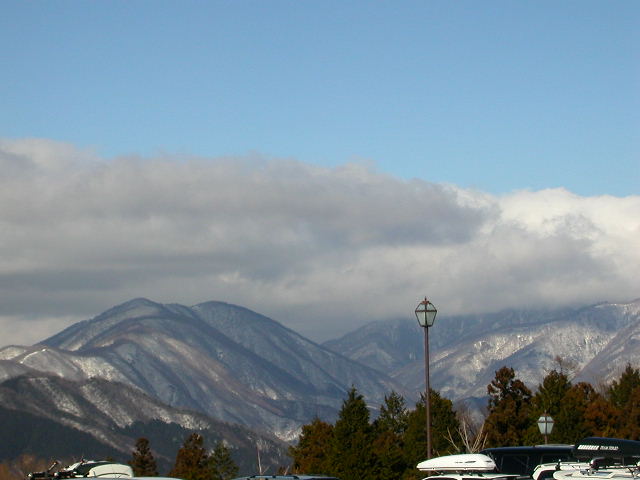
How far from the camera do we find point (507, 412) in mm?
75000

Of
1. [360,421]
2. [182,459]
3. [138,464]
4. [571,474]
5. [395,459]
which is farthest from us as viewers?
[138,464]

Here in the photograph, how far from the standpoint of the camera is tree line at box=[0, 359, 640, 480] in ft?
175

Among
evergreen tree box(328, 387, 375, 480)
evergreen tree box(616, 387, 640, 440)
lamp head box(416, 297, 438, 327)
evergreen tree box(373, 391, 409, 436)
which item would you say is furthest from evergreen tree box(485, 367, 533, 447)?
lamp head box(416, 297, 438, 327)

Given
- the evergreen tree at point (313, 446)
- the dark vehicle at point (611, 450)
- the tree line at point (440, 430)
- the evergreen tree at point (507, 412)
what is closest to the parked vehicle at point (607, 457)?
the dark vehicle at point (611, 450)

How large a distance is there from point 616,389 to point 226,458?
39433 mm

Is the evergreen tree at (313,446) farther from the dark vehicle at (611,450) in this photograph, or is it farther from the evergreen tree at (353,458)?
the dark vehicle at (611,450)

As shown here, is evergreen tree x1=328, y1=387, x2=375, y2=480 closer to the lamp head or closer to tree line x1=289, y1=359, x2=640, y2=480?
tree line x1=289, y1=359, x2=640, y2=480

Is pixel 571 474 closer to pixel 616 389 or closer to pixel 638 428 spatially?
pixel 638 428

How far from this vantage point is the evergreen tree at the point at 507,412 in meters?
73.1

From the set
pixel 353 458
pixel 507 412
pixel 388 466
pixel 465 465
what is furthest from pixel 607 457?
pixel 507 412

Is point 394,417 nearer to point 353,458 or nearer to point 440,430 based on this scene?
point 440,430

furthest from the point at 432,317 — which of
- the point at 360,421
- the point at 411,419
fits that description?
the point at 411,419

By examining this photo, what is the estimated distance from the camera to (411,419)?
87312 millimetres

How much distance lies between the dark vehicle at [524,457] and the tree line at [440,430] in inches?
990
